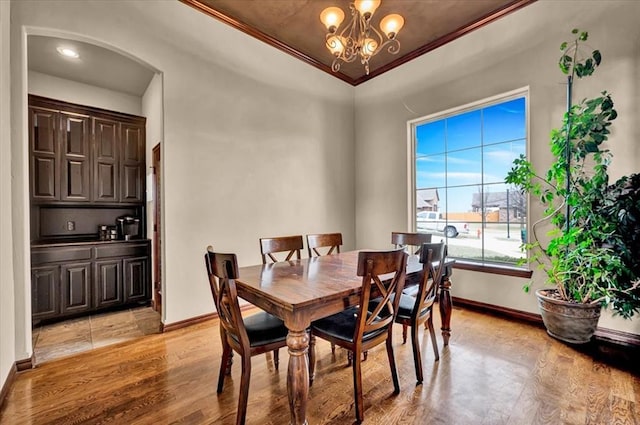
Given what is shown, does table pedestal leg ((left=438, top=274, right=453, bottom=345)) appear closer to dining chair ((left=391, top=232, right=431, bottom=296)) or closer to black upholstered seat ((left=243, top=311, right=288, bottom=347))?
dining chair ((left=391, top=232, right=431, bottom=296))

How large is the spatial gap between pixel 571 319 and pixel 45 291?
16.6ft

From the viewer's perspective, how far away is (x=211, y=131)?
3.12 metres

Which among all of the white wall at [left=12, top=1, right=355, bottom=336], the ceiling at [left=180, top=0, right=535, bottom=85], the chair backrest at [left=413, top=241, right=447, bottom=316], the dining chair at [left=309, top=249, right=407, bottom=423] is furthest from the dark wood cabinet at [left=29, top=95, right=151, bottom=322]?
the chair backrest at [left=413, top=241, right=447, bottom=316]

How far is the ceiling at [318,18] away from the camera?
2.97 meters

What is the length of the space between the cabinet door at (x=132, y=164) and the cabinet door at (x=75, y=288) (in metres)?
0.99

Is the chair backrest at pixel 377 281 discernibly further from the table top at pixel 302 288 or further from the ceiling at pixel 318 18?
the ceiling at pixel 318 18

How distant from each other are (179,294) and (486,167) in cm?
364

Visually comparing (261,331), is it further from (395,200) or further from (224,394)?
(395,200)

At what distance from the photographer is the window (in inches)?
123

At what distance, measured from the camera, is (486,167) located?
10.9 ft

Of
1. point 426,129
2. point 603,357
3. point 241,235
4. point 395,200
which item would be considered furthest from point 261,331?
point 426,129

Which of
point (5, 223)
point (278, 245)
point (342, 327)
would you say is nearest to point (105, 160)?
point (5, 223)

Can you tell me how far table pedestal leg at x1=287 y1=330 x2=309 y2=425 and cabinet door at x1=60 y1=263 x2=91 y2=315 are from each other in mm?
3171

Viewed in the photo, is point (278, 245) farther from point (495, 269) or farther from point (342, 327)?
point (495, 269)
